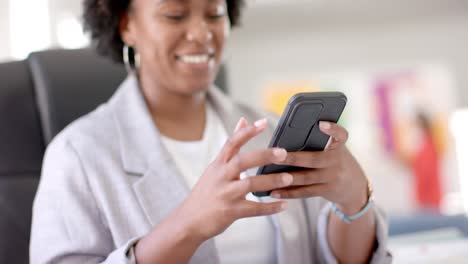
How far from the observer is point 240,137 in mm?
737

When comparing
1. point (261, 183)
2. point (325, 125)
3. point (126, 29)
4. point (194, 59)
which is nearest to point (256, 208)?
point (261, 183)

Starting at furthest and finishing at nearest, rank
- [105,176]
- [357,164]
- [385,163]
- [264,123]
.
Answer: [385,163]
[105,176]
[357,164]
[264,123]

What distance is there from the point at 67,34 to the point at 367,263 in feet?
11.7

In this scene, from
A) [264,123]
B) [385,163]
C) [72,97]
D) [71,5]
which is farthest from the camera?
[385,163]

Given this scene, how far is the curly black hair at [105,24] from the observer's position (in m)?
1.23

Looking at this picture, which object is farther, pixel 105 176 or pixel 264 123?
pixel 105 176

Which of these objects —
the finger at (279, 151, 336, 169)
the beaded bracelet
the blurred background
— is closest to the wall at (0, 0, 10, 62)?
the blurred background

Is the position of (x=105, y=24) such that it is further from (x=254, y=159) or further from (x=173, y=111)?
(x=254, y=159)

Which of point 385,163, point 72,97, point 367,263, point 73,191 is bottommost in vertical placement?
point 385,163

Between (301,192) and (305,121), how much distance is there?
140 mm

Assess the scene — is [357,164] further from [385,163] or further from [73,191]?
[385,163]

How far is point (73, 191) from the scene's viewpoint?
100cm

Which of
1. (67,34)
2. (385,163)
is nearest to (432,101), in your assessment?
(385,163)

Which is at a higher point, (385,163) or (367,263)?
(367,263)
